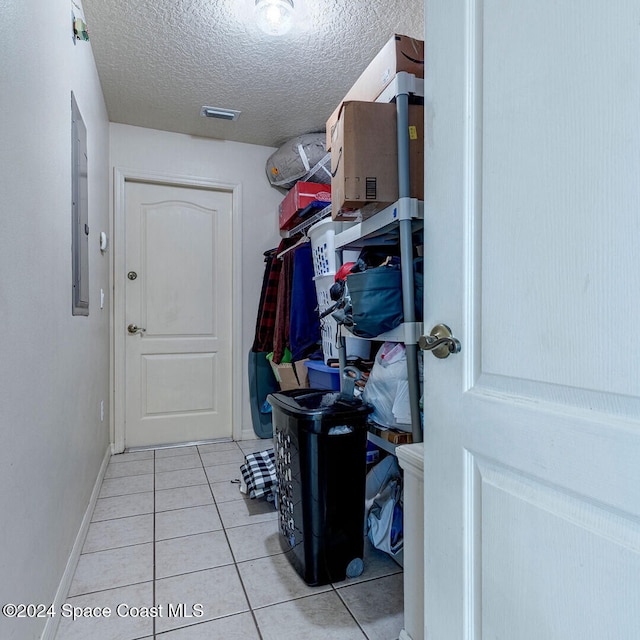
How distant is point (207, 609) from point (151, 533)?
66cm

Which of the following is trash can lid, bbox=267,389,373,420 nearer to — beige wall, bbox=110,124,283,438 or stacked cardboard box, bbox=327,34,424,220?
stacked cardboard box, bbox=327,34,424,220

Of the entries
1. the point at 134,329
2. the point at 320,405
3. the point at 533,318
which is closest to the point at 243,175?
the point at 134,329

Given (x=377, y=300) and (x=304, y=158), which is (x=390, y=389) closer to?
(x=377, y=300)

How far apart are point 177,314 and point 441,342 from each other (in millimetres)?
2884

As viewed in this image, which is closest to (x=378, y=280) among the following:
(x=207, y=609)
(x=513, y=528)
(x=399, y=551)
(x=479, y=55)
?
(x=479, y=55)

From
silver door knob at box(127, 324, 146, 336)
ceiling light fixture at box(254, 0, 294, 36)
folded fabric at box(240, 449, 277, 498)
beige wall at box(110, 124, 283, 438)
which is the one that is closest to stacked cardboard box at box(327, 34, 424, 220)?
ceiling light fixture at box(254, 0, 294, 36)

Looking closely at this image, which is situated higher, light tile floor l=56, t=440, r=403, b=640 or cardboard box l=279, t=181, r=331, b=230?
cardboard box l=279, t=181, r=331, b=230

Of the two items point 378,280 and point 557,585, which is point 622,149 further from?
point 378,280

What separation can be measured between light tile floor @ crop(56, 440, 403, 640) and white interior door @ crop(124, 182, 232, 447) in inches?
39.8

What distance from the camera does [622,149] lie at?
58 centimetres

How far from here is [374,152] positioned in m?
1.54

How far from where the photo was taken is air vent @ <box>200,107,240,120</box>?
294 cm

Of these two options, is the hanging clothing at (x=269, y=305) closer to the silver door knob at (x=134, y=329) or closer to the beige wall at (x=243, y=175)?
the beige wall at (x=243, y=175)

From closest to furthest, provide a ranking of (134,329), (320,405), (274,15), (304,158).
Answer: (320,405) → (274,15) → (304,158) → (134,329)
